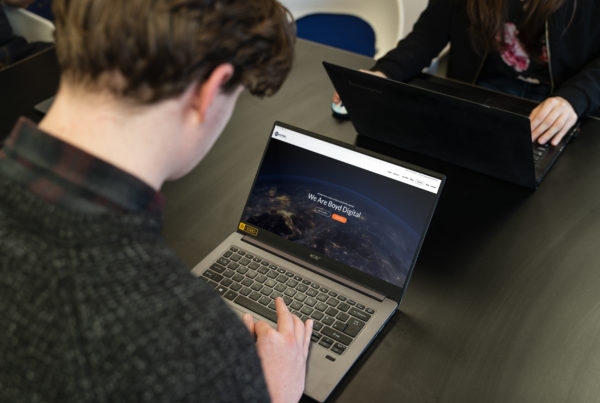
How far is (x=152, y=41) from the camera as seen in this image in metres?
0.54

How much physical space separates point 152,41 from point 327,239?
0.49 m

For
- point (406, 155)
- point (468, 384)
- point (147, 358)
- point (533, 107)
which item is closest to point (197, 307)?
point (147, 358)

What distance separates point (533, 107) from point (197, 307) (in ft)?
3.61

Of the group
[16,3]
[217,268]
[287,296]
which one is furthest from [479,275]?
[16,3]

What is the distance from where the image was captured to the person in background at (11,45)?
194 centimetres

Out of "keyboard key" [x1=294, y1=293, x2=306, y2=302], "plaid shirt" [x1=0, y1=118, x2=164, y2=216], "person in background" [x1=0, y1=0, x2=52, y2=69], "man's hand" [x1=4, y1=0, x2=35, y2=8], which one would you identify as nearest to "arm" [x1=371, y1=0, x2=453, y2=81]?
"keyboard key" [x1=294, y1=293, x2=306, y2=302]

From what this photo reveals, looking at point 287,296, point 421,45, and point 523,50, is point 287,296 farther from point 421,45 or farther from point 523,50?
point 523,50

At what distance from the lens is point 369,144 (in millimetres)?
1252

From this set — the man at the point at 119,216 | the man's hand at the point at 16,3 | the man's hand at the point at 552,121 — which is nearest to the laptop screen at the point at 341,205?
the man at the point at 119,216

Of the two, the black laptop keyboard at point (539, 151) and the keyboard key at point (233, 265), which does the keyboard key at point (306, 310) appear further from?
the black laptop keyboard at point (539, 151)

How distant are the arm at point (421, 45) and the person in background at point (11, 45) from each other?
1298mm

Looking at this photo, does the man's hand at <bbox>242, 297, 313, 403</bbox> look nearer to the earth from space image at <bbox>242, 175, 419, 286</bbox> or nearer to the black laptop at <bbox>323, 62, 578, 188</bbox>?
the earth from space image at <bbox>242, 175, 419, 286</bbox>

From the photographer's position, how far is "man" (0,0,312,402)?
0.49 meters

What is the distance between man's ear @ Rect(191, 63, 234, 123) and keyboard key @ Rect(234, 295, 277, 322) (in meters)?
0.36
